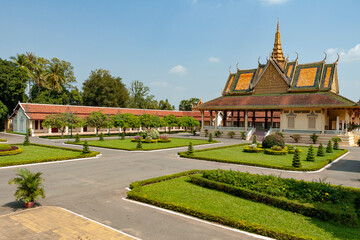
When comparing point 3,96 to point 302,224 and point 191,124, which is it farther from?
point 302,224

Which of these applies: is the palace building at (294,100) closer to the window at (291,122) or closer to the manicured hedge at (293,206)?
the window at (291,122)

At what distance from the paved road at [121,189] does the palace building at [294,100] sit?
671 inches

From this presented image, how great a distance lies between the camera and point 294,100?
38.4m

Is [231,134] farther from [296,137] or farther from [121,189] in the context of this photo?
[121,189]

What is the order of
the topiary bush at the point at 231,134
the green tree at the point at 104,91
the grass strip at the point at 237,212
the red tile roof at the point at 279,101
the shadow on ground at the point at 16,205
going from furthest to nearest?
the green tree at the point at 104,91 < the topiary bush at the point at 231,134 < the red tile roof at the point at 279,101 < the shadow on ground at the point at 16,205 < the grass strip at the point at 237,212

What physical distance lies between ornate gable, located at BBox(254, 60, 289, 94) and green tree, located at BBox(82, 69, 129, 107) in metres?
38.7

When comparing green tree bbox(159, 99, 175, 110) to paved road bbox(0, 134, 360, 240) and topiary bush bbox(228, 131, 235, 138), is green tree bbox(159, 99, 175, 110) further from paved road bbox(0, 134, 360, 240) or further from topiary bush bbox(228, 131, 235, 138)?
paved road bbox(0, 134, 360, 240)

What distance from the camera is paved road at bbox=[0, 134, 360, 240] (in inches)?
300

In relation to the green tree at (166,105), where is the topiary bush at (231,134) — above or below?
below

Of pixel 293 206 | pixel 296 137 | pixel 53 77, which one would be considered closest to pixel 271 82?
pixel 296 137

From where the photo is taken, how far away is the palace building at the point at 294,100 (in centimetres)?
3556

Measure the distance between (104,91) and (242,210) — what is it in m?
63.5

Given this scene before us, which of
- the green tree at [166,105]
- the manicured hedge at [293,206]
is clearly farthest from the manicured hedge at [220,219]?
the green tree at [166,105]

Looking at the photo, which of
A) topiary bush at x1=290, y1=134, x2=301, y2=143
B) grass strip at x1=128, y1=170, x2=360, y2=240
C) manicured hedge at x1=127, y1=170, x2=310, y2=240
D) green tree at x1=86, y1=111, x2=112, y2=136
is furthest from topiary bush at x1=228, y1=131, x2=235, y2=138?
manicured hedge at x1=127, y1=170, x2=310, y2=240
